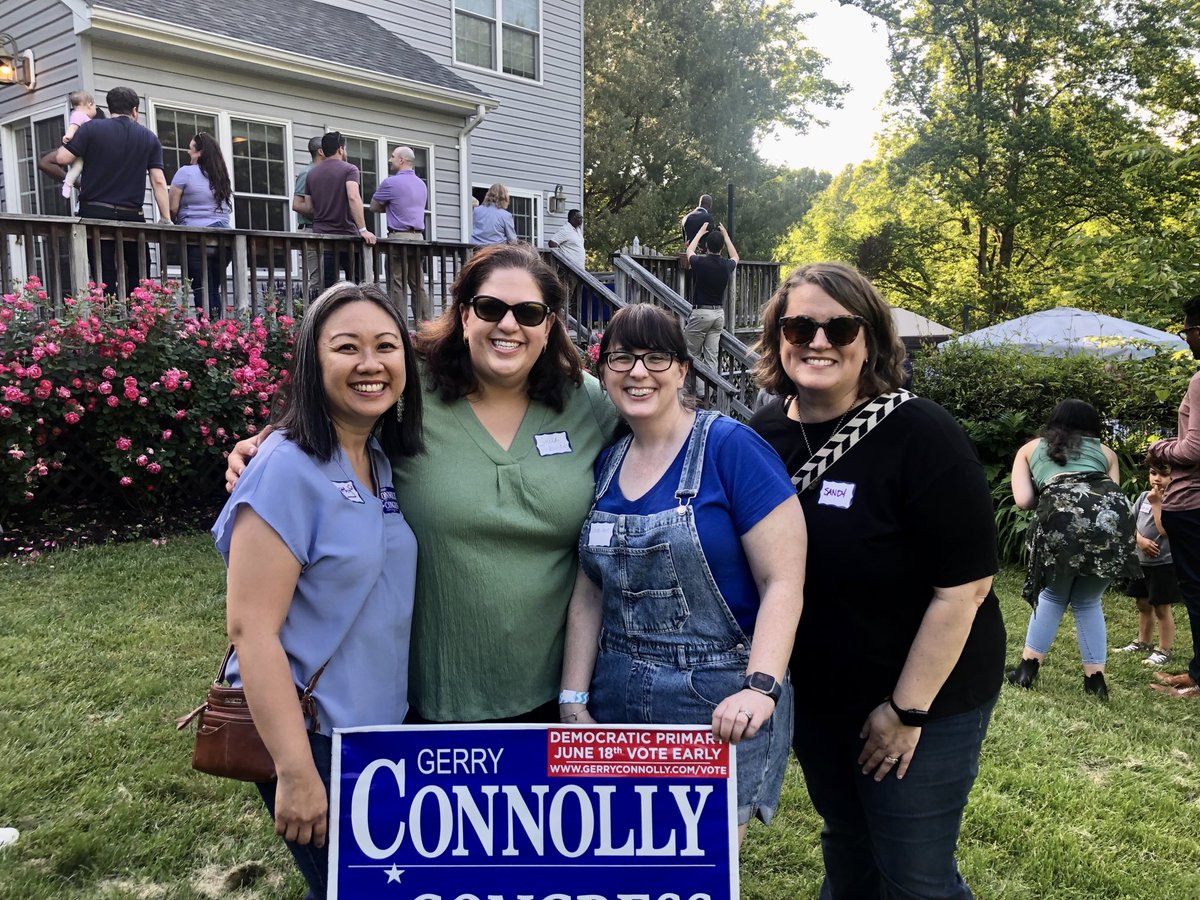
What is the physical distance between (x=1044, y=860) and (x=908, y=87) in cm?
2623

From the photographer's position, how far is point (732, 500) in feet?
6.39

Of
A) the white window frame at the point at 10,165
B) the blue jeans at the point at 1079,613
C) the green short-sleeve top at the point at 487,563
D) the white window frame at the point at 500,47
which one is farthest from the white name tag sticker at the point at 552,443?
the white window frame at the point at 500,47

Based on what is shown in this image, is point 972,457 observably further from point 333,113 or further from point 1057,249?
point 1057,249

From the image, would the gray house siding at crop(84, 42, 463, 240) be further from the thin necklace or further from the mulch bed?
the thin necklace

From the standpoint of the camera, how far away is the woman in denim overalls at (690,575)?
1910 millimetres

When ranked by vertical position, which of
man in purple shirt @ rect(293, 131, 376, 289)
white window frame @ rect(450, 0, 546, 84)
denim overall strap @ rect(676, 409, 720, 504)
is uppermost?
white window frame @ rect(450, 0, 546, 84)

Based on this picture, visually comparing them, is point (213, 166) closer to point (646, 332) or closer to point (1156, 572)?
point (646, 332)

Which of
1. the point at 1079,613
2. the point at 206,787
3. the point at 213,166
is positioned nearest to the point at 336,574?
the point at 206,787

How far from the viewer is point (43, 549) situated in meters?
6.10

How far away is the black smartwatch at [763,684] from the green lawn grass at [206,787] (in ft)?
0.82

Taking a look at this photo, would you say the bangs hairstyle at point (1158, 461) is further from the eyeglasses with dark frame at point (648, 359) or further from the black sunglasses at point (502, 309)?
the black sunglasses at point (502, 309)

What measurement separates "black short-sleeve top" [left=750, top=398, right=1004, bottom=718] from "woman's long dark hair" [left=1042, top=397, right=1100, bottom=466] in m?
3.71

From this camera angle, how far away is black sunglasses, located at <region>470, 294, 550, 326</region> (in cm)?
220

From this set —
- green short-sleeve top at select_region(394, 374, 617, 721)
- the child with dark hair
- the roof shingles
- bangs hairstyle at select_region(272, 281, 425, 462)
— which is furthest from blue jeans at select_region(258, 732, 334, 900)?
the roof shingles
